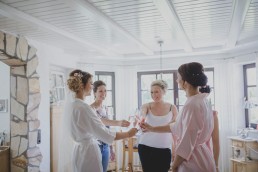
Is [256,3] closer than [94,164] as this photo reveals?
No

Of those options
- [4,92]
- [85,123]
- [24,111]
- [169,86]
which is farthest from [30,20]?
[169,86]

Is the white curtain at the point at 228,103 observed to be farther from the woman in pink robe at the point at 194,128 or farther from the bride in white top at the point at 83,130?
the woman in pink robe at the point at 194,128

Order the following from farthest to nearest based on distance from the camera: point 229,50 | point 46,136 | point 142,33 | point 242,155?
point 229,50 → point 242,155 → point 46,136 → point 142,33

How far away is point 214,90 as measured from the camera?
5414mm

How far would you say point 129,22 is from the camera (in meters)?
3.22

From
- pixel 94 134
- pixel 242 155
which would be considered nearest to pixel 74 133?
pixel 94 134

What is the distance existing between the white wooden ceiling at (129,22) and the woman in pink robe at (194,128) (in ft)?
3.39

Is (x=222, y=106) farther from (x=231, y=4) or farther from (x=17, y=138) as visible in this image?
(x=17, y=138)

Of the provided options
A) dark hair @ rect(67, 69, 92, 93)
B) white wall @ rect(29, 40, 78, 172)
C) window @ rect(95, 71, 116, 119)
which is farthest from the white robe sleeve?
window @ rect(95, 71, 116, 119)

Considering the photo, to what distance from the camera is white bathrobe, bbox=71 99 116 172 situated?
6.95 ft

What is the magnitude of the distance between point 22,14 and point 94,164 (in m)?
1.78

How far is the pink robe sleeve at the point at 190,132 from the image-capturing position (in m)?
1.62

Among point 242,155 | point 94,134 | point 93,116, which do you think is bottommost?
point 242,155

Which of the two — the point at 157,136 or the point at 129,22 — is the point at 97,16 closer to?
the point at 129,22
